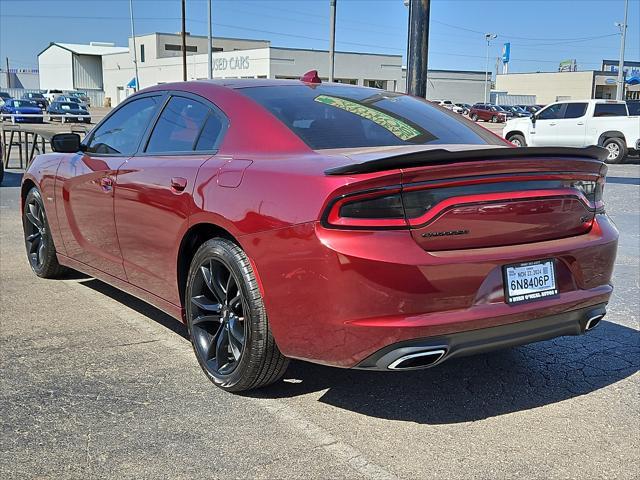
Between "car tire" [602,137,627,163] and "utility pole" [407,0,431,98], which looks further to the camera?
"car tire" [602,137,627,163]

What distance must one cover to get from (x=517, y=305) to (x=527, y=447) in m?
0.61

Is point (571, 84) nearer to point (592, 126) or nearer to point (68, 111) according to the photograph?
point (68, 111)

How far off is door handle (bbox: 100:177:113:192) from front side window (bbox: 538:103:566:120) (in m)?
18.9

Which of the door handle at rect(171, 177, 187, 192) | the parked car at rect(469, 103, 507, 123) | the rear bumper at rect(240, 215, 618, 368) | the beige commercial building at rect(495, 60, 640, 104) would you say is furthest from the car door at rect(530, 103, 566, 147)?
the beige commercial building at rect(495, 60, 640, 104)

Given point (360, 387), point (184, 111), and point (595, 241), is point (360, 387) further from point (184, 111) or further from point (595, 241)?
point (184, 111)

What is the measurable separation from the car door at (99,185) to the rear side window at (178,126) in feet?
0.60

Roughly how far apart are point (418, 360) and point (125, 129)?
281cm

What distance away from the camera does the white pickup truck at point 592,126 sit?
2052 cm

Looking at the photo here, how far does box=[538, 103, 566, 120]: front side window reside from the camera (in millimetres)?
21203

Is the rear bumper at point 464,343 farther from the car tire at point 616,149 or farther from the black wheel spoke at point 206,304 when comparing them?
the car tire at point 616,149

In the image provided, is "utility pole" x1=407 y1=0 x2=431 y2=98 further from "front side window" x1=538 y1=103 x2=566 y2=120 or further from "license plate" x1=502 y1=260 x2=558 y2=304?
"front side window" x1=538 y1=103 x2=566 y2=120

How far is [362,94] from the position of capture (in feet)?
14.1

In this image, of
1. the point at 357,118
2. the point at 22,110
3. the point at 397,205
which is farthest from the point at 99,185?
the point at 22,110

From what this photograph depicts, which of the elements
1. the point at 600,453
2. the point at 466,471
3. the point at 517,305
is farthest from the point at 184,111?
the point at 600,453
